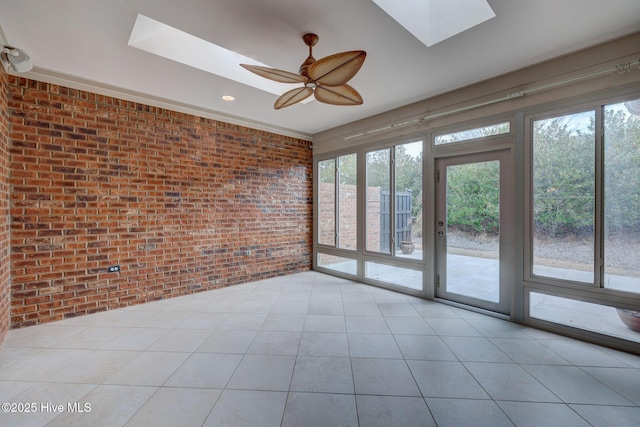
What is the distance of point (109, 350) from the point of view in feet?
8.02

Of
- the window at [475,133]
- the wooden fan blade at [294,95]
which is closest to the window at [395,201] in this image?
the window at [475,133]

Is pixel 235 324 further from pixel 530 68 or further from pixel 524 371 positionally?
pixel 530 68

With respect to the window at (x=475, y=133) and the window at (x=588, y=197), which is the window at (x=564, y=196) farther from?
the window at (x=475, y=133)

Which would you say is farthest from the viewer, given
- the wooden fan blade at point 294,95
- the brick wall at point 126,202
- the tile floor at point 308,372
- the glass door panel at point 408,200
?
the glass door panel at point 408,200

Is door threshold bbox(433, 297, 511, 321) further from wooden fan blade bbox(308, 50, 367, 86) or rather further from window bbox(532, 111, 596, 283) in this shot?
wooden fan blade bbox(308, 50, 367, 86)

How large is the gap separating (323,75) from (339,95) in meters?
0.45

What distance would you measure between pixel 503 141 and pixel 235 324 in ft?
12.4

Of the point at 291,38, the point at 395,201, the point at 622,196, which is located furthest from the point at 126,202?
the point at 622,196

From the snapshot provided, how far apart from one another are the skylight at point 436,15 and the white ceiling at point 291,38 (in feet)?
0.20

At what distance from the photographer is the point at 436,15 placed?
2295 mm

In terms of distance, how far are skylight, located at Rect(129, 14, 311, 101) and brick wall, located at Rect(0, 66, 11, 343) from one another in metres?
1.56

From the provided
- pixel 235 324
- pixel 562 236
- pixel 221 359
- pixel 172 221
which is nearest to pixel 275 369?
pixel 221 359

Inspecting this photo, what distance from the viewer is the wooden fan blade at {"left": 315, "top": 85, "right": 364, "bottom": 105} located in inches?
97.2

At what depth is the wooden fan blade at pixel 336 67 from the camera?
1864mm
